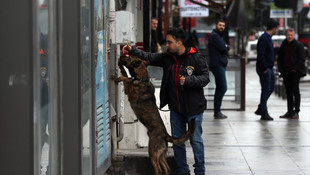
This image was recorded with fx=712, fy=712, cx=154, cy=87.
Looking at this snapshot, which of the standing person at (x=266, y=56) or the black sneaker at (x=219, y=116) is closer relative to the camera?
the standing person at (x=266, y=56)

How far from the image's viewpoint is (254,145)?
10477 mm

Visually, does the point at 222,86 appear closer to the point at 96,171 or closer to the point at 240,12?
the point at 240,12

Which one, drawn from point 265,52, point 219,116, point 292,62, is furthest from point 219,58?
point 292,62

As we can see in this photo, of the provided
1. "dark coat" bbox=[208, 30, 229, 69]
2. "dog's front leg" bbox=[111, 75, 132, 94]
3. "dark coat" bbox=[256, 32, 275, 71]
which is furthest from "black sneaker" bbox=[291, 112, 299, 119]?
"dog's front leg" bbox=[111, 75, 132, 94]

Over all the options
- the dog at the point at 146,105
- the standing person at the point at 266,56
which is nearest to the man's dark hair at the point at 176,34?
the dog at the point at 146,105

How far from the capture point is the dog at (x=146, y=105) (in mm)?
6836

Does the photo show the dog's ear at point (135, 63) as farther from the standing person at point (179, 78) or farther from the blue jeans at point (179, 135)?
the blue jeans at point (179, 135)

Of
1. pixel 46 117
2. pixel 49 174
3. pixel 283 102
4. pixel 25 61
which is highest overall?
pixel 25 61

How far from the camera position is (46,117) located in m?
4.05

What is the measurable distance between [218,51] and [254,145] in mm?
3366

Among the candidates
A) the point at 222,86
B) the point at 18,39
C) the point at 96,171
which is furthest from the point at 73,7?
the point at 222,86

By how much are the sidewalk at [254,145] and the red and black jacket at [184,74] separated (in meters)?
0.86

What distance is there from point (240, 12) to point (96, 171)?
558 inches

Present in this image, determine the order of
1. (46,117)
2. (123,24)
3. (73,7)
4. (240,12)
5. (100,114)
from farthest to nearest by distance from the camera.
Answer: (240,12)
(123,24)
(100,114)
(73,7)
(46,117)
